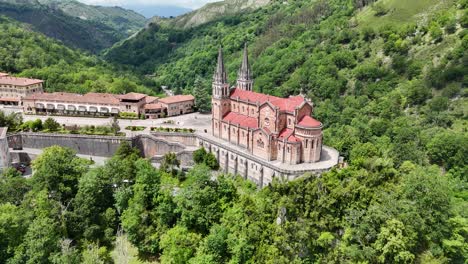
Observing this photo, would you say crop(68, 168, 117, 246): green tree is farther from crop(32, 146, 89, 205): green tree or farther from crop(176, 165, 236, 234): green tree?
crop(176, 165, 236, 234): green tree

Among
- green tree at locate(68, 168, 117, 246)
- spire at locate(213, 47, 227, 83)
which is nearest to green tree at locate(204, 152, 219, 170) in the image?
spire at locate(213, 47, 227, 83)

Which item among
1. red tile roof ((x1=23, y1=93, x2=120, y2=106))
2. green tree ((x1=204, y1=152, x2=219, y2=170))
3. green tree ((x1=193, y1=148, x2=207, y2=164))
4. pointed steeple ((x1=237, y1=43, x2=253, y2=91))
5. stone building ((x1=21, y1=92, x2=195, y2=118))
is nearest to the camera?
green tree ((x1=204, y1=152, x2=219, y2=170))

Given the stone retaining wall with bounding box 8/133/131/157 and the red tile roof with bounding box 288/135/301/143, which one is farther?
the stone retaining wall with bounding box 8/133/131/157

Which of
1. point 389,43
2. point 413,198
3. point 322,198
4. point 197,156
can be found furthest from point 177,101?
point 389,43

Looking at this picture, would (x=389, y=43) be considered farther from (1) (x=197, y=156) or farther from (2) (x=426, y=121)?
(1) (x=197, y=156)

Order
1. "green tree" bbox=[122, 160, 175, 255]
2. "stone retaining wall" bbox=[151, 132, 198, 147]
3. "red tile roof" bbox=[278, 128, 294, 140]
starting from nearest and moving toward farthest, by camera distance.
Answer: "green tree" bbox=[122, 160, 175, 255]
"red tile roof" bbox=[278, 128, 294, 140]
"stone retaining wall" bbox=[151, 132, 198, 147]

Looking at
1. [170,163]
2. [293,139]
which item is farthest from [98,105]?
[293,139]

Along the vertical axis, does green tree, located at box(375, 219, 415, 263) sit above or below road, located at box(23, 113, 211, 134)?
below
